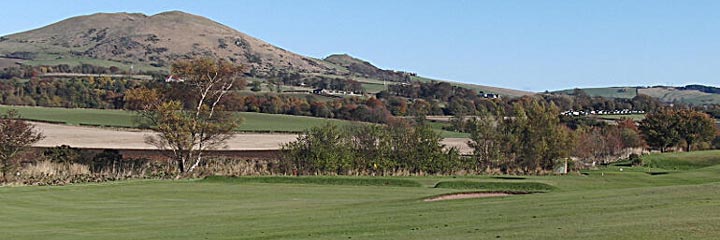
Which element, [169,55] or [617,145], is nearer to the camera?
[617,145]

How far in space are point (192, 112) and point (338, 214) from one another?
96.5ft

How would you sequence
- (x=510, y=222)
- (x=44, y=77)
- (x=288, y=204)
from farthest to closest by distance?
(x=44, y=77) < (x=288, y=204) < (x=510, y=222)

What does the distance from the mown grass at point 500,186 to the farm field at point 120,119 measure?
146 feet

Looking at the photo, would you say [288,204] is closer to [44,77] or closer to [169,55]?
[44,77]

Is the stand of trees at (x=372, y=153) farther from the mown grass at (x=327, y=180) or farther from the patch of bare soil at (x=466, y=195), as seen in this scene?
the patch of bare soil at (x=466, y=195)

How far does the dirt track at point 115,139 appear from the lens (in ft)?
221

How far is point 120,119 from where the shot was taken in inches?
3558

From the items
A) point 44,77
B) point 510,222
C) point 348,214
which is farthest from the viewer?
point 44,77

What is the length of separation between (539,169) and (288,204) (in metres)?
26.9

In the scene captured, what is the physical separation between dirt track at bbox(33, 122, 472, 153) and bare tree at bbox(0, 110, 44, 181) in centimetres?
1976

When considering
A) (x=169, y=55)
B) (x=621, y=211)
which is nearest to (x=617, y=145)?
(x=621, y=211)

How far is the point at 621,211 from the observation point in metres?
19.0

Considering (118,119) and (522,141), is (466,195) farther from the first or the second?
(118,119)

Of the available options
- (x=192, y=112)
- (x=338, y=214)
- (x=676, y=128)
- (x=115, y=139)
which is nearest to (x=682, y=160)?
(x=676, y=128)
